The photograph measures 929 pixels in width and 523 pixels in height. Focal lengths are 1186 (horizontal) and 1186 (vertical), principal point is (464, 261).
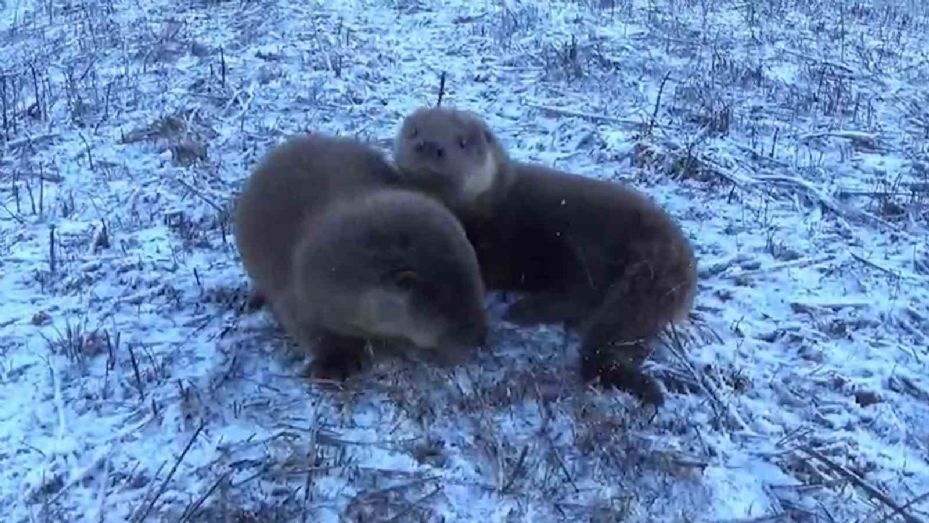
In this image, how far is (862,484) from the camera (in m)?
4.50

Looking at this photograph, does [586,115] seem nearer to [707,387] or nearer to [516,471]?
[707,387]

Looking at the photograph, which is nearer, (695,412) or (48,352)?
(695,412)

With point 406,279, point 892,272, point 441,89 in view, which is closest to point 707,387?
point 406,279

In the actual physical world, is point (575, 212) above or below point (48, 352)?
above

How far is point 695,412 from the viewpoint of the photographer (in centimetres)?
506

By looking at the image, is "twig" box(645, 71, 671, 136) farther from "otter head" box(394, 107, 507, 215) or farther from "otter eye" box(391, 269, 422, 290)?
"otter eye" box(391, 269, 422, 290)

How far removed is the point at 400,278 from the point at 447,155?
1.53 m

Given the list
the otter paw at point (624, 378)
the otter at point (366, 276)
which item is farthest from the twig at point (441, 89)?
the otter paw at point (624, 378)

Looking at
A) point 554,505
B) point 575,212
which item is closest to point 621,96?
point 575,212

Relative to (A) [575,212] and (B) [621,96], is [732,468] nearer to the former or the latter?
(A) [575,212]

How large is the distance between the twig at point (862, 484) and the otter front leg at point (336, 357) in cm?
194

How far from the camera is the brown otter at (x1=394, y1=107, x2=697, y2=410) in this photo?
543 centimetres

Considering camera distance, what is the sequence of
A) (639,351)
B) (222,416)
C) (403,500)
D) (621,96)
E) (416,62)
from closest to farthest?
(403,500)
(222,416)
(639,351)
(621,96)
(416,62)

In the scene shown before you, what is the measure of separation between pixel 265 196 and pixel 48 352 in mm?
→ 1276
